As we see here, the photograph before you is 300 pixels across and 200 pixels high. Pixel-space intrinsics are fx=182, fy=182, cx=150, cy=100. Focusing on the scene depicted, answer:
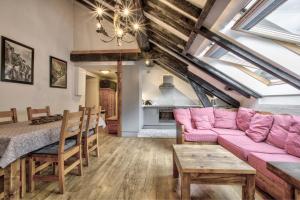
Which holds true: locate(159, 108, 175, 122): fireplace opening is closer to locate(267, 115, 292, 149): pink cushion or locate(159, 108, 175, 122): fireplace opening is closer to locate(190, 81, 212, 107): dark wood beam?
locate(190, 81, 212, 107): dark wood beam

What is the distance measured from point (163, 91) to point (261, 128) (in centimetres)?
493

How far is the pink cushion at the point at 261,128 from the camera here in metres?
2.83

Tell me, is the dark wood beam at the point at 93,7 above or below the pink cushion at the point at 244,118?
above

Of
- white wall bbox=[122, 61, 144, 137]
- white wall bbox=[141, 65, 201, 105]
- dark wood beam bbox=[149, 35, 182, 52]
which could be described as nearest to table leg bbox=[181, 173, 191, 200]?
dark wood beam bbox=[149, 35, 182, 52]

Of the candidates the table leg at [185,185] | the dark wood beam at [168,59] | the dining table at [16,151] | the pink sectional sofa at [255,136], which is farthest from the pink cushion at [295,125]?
the dark wood beam at [168,59]

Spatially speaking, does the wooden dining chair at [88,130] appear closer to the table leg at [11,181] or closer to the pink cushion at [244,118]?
the table leg at [11,181]

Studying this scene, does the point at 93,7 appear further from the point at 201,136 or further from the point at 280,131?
the point at 280,131

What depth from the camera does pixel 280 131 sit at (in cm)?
256

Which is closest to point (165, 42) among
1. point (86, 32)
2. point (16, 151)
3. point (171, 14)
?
point (171, 14)

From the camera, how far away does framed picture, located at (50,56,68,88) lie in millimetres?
4535

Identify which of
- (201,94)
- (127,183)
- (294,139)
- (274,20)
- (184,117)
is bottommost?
(127,183)

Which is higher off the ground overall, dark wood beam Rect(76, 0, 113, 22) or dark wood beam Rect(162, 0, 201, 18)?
dark wood beam Rect(76, 0, 113, 22)

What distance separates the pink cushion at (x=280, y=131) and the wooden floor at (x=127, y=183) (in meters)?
0.83

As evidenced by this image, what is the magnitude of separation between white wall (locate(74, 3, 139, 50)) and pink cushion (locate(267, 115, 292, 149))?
4.24m
